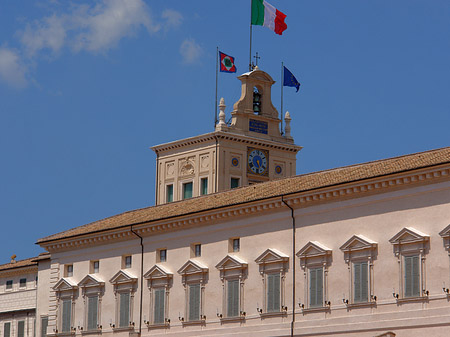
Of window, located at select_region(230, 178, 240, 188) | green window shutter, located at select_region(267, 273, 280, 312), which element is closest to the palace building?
green window shutter, located at select_region(267, 273, 280, 312)

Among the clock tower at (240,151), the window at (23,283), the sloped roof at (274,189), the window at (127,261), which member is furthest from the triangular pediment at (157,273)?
the clock tower at (240,151)

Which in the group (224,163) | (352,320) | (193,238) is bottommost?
(352,320)

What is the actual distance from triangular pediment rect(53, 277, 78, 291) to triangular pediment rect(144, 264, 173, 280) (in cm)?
657

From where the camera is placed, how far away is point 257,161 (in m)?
87.2

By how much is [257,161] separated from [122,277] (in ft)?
90.0

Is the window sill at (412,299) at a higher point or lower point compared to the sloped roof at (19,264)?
lower

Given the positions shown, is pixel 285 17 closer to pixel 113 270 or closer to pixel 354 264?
pixel 113 270

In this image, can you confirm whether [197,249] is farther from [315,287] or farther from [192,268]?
[315,287]

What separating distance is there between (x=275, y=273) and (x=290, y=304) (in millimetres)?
1673

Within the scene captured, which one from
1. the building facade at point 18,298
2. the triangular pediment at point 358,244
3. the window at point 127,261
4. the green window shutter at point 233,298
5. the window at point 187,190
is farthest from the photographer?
the window at point 187,190

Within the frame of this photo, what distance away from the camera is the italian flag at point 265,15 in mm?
82125

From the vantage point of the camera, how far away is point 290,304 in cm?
5225

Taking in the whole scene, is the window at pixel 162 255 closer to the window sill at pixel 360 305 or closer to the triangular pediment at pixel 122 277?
the triangular pediment at pixel 122 277

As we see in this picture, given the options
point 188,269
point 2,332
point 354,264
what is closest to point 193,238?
point 188,269
